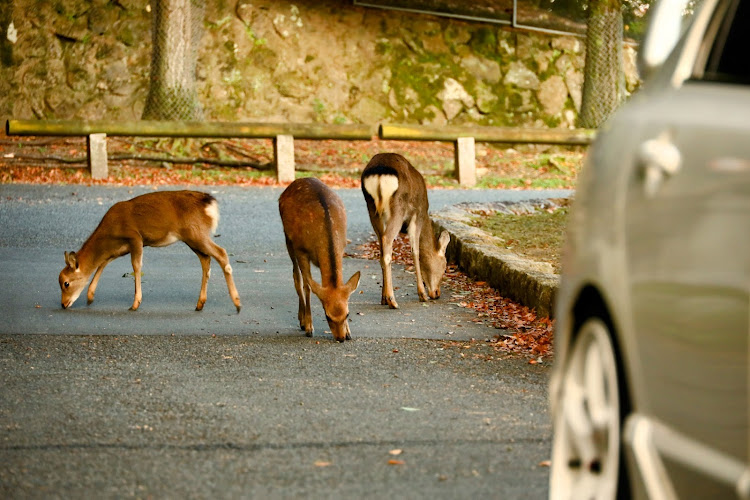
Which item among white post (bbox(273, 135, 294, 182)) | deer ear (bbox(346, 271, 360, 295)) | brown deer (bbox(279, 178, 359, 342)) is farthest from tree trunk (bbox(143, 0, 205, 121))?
deer ear (bbox(346, 271, 360, 295))

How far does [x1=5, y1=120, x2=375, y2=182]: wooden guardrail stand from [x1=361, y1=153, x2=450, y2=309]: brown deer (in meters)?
8.90

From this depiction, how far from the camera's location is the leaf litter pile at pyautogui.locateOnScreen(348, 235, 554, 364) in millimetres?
8391

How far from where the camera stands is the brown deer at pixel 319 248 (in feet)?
28.8

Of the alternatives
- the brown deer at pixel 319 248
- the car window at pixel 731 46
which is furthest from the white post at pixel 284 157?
the car window at pixel 731 46

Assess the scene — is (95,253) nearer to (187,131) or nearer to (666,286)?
(666,286)

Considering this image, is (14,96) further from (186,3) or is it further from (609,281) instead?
(609,281)

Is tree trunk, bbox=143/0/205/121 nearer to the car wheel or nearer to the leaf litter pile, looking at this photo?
the leaf litter pile

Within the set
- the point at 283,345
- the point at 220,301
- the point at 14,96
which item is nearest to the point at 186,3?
the point at 14,96

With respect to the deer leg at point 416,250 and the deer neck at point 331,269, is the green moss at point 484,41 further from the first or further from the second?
the deer neck at point 331,269

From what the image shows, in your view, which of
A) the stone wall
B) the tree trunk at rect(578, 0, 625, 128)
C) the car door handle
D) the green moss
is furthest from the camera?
the green moss

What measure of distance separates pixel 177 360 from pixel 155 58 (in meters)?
15.3

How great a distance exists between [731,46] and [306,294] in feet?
18.1

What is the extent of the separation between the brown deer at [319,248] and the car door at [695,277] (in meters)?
5.29

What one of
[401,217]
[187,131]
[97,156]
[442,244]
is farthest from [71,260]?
[187,131]
